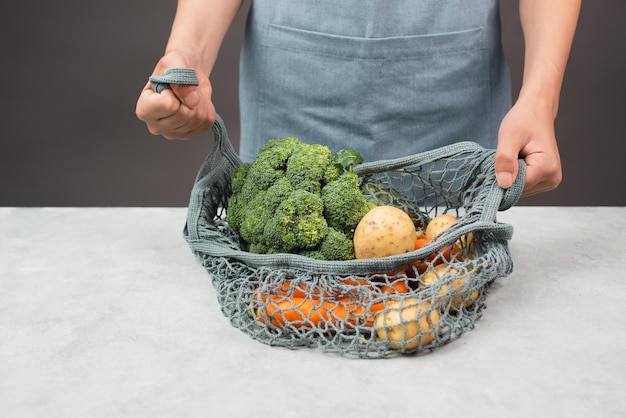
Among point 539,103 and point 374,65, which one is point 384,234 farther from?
point 374,65

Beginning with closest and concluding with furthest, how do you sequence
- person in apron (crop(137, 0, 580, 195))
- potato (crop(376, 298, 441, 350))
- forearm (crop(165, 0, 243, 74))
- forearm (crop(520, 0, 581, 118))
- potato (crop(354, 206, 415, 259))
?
potato (crop(376, 298, 441, 350)), potato (crop(354, 206, 415, 259)), forearm (crop(520, 0, 581, 118)), forearm (crop(165, 0, 243, 74)), person in apron (crop(137, 0, 580, 195))

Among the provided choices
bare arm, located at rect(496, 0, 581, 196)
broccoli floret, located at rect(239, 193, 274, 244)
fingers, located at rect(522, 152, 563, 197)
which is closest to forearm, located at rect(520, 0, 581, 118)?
bare arm, located at rect(496, 0, 581, 196)

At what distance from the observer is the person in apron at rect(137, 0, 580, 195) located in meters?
1.60

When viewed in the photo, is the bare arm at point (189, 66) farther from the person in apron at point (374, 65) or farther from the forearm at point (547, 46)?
the forearm at point (547, 46)

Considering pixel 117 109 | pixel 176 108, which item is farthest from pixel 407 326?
pixel 117 109

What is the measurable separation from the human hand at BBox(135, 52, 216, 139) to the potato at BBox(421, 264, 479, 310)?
0.45m

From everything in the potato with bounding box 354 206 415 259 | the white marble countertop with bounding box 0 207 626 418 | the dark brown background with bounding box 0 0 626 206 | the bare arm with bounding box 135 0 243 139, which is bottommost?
the dark brown background with bounding box 0 0 626 206

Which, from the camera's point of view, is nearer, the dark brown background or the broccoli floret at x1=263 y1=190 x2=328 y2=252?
the broccoli floret at x1=263 y1=190 x2=328 y2=252

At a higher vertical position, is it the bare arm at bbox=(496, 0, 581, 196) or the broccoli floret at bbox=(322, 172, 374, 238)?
the bare arm at bbox=(496, 0, 581, 196)

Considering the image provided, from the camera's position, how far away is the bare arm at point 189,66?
1.19 meters

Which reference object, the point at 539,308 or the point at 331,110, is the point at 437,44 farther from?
the point at 539,308

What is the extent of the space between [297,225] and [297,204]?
0.11ft

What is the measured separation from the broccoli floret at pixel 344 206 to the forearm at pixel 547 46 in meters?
0.38

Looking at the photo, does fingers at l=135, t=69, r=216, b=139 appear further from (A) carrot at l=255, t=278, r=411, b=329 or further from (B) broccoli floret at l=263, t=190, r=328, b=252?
(A) carrot at l=255, t=278, r=411, b=329
